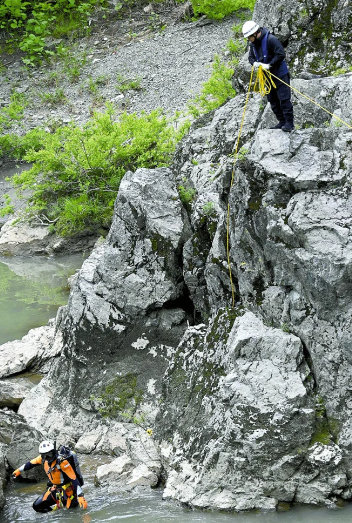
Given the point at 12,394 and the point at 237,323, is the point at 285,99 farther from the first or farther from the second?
the point at 12,394

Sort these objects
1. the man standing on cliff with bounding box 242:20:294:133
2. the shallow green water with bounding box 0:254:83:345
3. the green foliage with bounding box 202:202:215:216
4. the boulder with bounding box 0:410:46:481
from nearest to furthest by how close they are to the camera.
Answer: the man standing on cliff with bounding box 242:20:294:133 → the boulder with bounding box 0:410:46:481 → the green foliage with bounding box 202:202:215:216 → the shallow green water with bounding box 0:254:83:345

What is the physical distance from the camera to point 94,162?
21.0 metres

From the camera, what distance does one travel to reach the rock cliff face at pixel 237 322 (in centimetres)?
866

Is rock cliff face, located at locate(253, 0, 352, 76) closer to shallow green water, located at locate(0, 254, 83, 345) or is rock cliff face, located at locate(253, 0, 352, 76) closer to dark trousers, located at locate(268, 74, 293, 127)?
dark trousers, located at locate(268, 74, 293, 127)

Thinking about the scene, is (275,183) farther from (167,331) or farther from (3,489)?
(3,489)

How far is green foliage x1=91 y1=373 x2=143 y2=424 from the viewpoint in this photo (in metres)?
Result: 11.9

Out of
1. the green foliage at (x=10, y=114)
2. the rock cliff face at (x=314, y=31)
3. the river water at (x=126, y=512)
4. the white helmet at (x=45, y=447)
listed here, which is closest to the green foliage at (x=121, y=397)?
the river water at (x=126, y=512)

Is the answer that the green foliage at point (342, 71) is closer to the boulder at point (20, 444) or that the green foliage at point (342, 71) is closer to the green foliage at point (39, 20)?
the boulder at point (20, 444)

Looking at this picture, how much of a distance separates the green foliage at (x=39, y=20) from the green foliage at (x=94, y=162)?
17.1m

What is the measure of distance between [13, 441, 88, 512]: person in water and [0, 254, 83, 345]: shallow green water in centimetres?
775

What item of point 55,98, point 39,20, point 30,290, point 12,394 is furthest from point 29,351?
point 39,20

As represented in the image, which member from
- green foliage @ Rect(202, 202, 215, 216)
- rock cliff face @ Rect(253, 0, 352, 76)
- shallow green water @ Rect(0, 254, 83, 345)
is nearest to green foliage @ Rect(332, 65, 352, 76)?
rock cliff face @ Rect(253, 0, 352, 76)

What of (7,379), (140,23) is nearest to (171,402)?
(7,379)

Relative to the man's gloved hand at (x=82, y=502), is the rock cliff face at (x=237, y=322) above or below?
above
